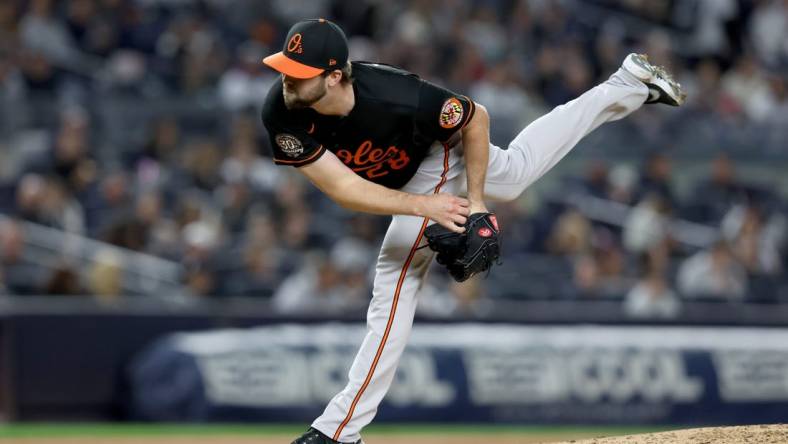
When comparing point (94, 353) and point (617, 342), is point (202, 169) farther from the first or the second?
point (617, 342)

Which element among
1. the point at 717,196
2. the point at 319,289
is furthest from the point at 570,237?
the point at 319,289

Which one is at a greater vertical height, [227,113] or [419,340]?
[227,113]

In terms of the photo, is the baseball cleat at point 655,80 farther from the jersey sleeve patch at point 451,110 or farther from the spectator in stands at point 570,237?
the spectator in stands at point 570,237

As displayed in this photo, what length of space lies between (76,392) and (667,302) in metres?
5.23

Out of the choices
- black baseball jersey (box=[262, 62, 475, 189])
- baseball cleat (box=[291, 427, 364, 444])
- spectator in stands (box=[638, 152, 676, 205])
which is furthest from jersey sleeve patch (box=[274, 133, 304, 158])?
spectator in stands (box=[638, 152, 676, 205])

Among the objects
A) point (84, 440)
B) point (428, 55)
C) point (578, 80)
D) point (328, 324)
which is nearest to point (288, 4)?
point (428, 55)

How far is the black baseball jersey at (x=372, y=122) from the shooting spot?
18.8 feet

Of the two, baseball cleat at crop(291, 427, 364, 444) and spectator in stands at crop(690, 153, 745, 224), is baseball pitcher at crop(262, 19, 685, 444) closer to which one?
baseball cleat at crop(291, 427, 364, 444)

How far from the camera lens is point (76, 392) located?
10633mm

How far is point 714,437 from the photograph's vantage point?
634 centimetres

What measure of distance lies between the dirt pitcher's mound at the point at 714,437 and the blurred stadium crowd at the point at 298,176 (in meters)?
5.13

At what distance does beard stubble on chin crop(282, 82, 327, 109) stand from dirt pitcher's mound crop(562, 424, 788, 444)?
2.15 m

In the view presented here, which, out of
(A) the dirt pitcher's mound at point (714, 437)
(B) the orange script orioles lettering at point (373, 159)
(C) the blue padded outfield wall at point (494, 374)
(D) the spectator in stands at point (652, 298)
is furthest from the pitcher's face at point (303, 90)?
(D) the spectator in stands at point (652, 298)

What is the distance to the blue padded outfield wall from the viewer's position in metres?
10.5
